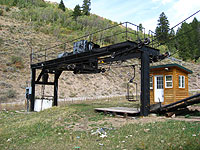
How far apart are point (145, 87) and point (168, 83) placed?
460cm

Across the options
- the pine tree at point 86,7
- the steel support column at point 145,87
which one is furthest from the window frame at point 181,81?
the pine tree at point 86,7

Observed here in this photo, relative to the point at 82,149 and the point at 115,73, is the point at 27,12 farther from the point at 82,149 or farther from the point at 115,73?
the point at 82,149

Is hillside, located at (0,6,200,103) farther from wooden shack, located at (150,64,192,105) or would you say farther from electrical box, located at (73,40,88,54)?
electrical box, located at (73,40,88,54)

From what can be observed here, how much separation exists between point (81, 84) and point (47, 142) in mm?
25004

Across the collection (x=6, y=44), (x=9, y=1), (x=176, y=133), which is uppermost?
(x=9, y=1)

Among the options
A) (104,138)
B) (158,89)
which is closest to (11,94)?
(158,89)

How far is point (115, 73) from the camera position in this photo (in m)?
39.8

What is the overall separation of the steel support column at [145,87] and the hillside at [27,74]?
1402cm

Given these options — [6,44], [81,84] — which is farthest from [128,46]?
[6,44]

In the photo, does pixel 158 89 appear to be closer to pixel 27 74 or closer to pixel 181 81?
pixel 181 81

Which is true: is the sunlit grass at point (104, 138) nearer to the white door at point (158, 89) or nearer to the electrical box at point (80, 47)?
the electrical box at point (80, 47)

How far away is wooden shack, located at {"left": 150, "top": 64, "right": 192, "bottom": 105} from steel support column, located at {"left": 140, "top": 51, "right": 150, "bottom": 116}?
3.87 metres

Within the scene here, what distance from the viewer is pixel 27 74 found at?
28.2 m

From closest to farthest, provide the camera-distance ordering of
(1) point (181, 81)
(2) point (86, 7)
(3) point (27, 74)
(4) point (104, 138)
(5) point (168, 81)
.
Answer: (4) point (104, 138)
(5) point (168, 81)
(1) point (181, 81)
(3) point (27, 74)
(2) point (86, 7)
